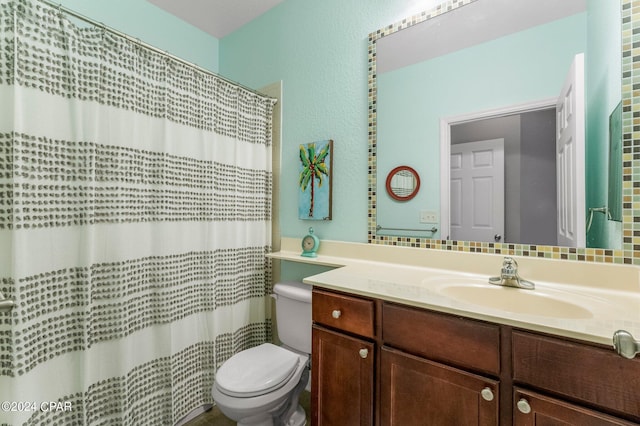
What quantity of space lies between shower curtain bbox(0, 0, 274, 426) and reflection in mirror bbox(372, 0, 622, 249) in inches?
41.0

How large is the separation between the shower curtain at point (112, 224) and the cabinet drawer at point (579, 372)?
152 cm

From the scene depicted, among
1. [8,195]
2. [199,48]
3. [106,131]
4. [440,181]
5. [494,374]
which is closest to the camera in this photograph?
[494,374]

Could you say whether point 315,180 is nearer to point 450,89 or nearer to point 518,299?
point 450,89

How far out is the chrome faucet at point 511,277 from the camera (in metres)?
1.12

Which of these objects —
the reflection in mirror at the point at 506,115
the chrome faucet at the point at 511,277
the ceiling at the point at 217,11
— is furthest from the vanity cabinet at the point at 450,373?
the ceiling at the point at 217,11

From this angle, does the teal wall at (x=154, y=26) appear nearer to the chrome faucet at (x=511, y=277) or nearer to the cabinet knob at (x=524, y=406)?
the chrome faucet at (x=511, y=277)

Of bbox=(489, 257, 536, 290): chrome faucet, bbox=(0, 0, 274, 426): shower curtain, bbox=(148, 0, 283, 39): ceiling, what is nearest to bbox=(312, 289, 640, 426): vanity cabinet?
bbox=(489, 257, 536, 290): chrome faucet

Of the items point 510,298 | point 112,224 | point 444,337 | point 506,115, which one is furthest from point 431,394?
point 112,224

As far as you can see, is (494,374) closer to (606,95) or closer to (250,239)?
(606,95)

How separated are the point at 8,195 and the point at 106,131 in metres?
0.43

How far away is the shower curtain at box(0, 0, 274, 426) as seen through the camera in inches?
41.0

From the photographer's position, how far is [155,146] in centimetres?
147

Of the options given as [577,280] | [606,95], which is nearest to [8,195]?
[577,280]

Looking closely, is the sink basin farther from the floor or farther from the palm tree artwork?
the floor
